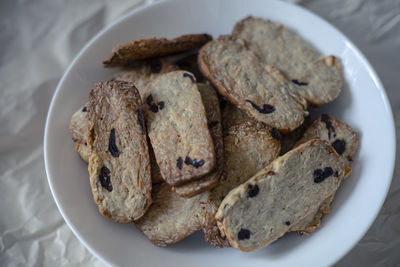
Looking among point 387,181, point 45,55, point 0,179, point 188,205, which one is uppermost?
point 45,55

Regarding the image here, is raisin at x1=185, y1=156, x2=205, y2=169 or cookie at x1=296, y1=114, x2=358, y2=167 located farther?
cookie at x1=296, y1=114, x2=358, y2=167

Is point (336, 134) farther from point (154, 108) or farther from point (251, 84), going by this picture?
point (154, 108)


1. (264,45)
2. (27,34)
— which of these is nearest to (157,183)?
(264,45)

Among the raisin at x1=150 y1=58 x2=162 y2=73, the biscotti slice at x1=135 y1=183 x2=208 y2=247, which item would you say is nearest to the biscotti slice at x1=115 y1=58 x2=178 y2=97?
the raisin at x1=150 y1=58 x2=162 y2=73

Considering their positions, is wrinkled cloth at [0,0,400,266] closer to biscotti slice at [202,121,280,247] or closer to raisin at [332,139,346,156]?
raisin at [332,139,346,156]

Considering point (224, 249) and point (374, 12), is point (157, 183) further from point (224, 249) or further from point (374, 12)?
point (374, 12)

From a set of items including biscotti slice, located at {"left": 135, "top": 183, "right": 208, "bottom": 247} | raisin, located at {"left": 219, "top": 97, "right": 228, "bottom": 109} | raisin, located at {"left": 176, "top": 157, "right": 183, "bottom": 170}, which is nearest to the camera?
raisin, located at {"left": 176, "top": 157, "right": 183, "bottom": 170}
